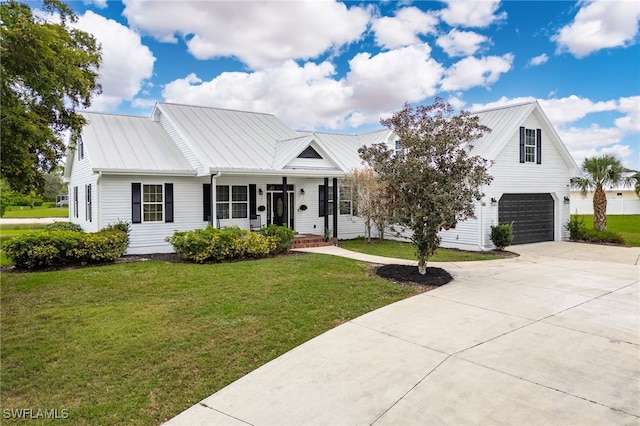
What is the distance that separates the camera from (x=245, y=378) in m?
5.00

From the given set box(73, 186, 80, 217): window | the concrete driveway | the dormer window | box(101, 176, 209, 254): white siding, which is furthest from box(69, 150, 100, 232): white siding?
the concrete driveway

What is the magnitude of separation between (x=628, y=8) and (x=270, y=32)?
10541 millimetres

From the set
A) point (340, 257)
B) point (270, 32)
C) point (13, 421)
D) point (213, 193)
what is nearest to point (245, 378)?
point (13, 421)

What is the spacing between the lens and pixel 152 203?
1503 centimetres

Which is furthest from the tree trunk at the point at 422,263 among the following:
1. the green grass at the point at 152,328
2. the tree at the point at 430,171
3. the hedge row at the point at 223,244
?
the hedge row at the point at 223,244

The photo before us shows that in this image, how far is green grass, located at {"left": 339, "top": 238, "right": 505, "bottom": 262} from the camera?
1405 cm

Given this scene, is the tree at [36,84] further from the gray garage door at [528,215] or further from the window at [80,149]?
the gray garage door at [528,215]

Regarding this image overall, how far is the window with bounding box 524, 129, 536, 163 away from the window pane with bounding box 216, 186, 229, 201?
40.4ft

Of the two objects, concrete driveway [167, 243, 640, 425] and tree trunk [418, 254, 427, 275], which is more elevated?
tree trunk [418, 254, 427, 275]

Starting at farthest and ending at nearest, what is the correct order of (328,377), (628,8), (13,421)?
(628,8)
(328,377)
(13,421)

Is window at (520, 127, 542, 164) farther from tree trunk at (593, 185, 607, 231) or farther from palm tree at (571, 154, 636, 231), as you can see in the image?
tree trunk at (593, 185, 607, 231)

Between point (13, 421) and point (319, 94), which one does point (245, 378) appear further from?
point (319, 94)

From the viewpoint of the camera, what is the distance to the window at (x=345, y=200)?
19.5 m

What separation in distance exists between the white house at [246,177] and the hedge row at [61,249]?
6.38ft
